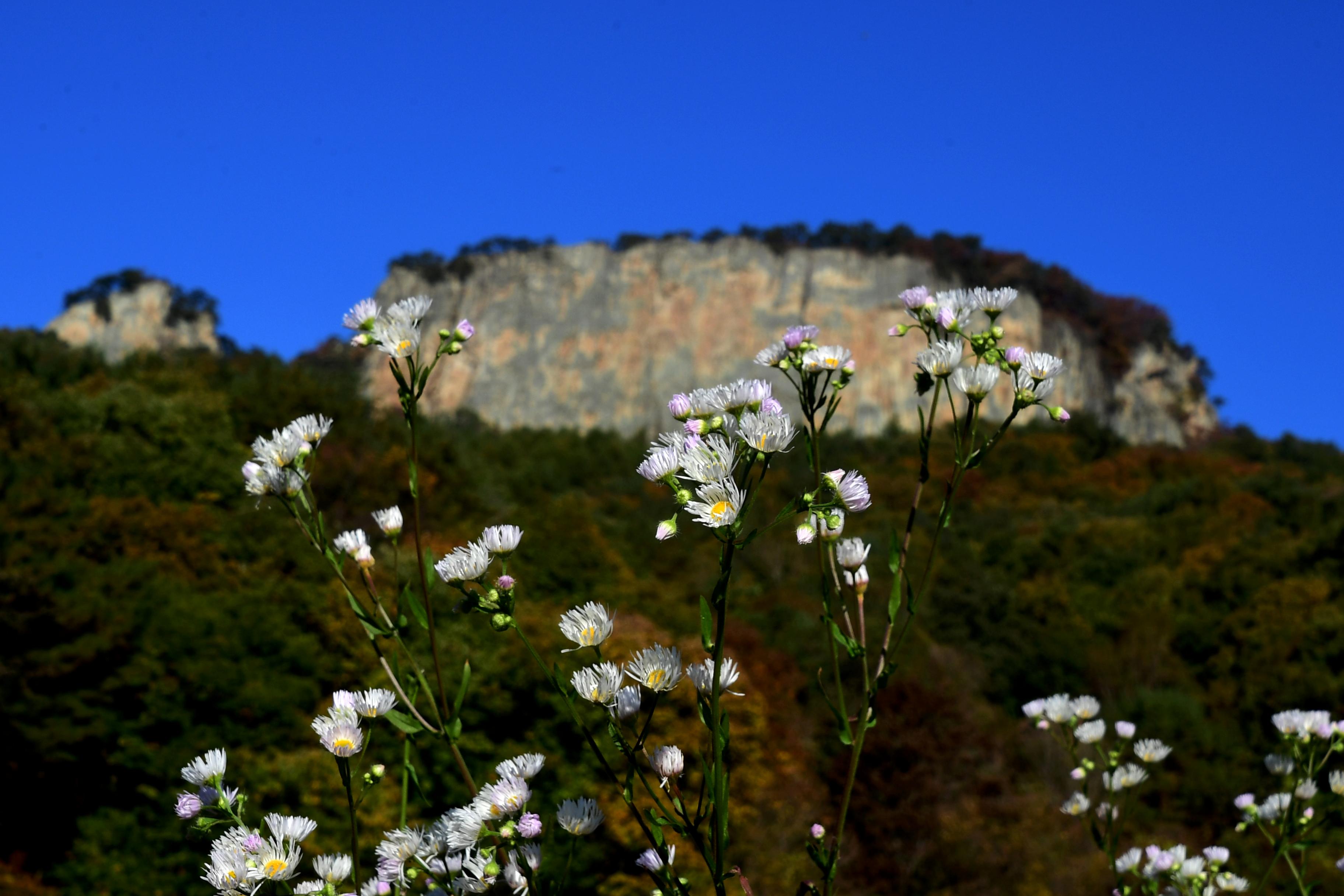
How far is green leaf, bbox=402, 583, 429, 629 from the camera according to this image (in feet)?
6.60

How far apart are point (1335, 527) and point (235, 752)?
29.5 meters

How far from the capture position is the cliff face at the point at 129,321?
73.2 metres

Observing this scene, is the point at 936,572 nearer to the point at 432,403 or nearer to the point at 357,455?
the point at 357,455

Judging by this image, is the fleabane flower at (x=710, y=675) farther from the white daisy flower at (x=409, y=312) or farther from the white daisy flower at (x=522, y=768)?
the white daisy flower at (x=409, y=312)

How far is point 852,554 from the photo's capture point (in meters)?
2.22

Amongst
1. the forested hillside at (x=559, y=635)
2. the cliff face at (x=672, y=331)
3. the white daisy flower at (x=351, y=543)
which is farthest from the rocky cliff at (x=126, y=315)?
the white daisy flower at (x=351, y=543)

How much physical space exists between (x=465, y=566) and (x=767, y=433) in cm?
63

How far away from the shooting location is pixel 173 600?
21.0 meters

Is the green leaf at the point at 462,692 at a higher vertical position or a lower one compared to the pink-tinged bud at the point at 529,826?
higher

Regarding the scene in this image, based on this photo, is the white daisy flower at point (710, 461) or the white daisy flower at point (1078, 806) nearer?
the white daisy flower at point (710, 461)

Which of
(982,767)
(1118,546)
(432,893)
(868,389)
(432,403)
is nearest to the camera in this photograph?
(432,893)

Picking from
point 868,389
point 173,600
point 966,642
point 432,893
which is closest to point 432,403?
point 868,389

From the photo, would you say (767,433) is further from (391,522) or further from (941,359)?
(391,522)

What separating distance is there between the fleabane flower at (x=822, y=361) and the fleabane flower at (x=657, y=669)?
0.65 m
